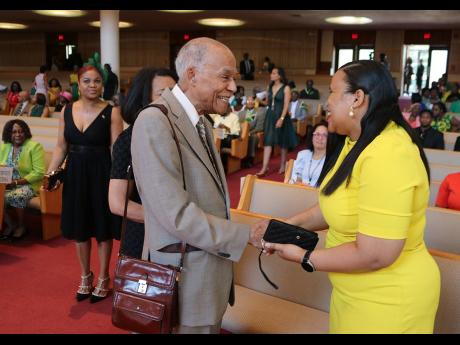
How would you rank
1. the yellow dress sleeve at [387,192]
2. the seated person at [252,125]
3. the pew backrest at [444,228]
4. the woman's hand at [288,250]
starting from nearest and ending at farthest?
the yellow dress sleeve at [387,192] < the woman's hand at [288,250] < the pew backrest at [444,228] < the seated person at [252,125]

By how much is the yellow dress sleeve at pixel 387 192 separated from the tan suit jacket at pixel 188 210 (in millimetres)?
382

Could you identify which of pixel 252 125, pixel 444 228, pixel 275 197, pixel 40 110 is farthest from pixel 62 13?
pixel 444 228

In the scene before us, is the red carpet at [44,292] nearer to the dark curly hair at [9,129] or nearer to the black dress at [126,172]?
the black dress at [126,172]

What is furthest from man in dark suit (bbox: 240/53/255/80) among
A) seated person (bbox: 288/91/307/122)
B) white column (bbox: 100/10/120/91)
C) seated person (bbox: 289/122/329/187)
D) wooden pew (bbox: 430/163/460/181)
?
wooden pew (bbox: 430/163/460/181)

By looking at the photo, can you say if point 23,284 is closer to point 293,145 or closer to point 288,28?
point 293,145

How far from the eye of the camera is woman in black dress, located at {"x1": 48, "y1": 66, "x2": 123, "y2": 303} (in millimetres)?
3102

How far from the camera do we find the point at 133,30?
22984 millimetres

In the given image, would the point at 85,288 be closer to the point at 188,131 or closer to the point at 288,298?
the point at 288,298

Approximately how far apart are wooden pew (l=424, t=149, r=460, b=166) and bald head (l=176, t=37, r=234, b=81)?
4.05 m

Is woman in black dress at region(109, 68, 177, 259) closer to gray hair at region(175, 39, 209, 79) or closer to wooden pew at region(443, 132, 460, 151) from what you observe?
gray hair at region(175, 39, 209, 79)

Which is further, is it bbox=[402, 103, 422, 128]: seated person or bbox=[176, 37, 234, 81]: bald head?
bbox=[402, 103, 422, 128]: seated person

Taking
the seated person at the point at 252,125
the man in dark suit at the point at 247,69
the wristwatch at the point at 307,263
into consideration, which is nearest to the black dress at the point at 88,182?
the wristwatch at the point at 307,263

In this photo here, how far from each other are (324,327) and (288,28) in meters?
19.9

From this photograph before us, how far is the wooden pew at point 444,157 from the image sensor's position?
5.04 m
